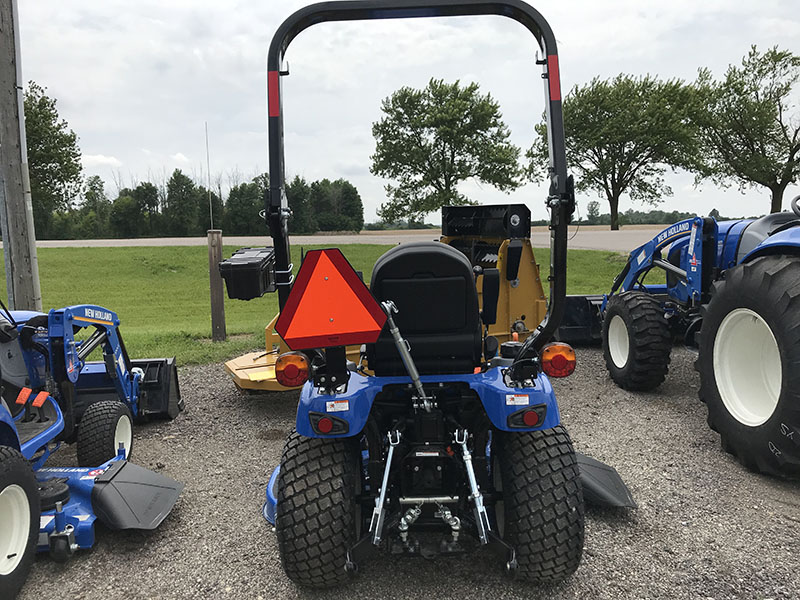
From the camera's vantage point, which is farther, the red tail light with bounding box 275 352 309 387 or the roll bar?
the roll bar

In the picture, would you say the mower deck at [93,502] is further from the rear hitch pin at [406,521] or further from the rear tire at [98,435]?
the rear hitch pin at [406,521]

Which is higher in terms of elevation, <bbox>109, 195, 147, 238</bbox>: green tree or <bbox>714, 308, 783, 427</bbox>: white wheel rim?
<bbox>109, 195, 147, 238</bbox>: green tree

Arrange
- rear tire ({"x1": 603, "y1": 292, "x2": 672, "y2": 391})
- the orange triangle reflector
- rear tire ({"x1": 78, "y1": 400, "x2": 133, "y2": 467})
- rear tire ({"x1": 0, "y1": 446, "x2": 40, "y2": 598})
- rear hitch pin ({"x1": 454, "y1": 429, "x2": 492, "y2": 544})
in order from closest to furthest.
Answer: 1. the orange triangle reflector
2. rear hitch pin ({"x1": 454, "y1": 429, "x2": 492, "y2": 544})
3. rear tire ({"x1": 0, "y1": 446, "x2": 40, "y2": 598})
4. rear tire ({"x1": 78, "y1": 400, "x2": 133, "y2": 467})
5. rear tire ({"x1": 603, "y1": 292, "x2": 672, "y2": 391})

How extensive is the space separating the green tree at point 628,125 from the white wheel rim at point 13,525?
78.9ft

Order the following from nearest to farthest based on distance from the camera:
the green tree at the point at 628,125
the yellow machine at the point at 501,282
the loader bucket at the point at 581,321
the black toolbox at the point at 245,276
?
the black toolbox at the point at 245,276, the yellow machine at the point at 501,282, the loader bucket at the point at 581,321, the green tree at the point at 628,125

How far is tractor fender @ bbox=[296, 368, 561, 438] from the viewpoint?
247 cm

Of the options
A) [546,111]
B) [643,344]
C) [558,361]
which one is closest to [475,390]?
[558,361]

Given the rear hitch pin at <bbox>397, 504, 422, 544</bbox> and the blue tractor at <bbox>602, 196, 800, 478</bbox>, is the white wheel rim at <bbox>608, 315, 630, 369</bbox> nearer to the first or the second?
the blue tractor at <bbox>602, 196, 800, 478</bbox>

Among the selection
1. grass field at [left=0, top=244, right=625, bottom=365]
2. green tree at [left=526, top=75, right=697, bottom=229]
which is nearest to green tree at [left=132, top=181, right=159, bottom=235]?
grass field at [left=0, top=244, right=625, bottom=365]

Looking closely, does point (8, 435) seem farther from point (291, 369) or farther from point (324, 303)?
point (324, 303)

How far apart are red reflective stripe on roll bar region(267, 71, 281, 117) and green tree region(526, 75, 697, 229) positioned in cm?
2313

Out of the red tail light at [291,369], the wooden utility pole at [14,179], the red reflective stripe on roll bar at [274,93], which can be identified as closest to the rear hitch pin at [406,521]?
the red tail light at [291,369]

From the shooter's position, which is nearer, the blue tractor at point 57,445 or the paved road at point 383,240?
the blue tractor at point 57,445

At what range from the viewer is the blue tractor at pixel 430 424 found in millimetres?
2441
